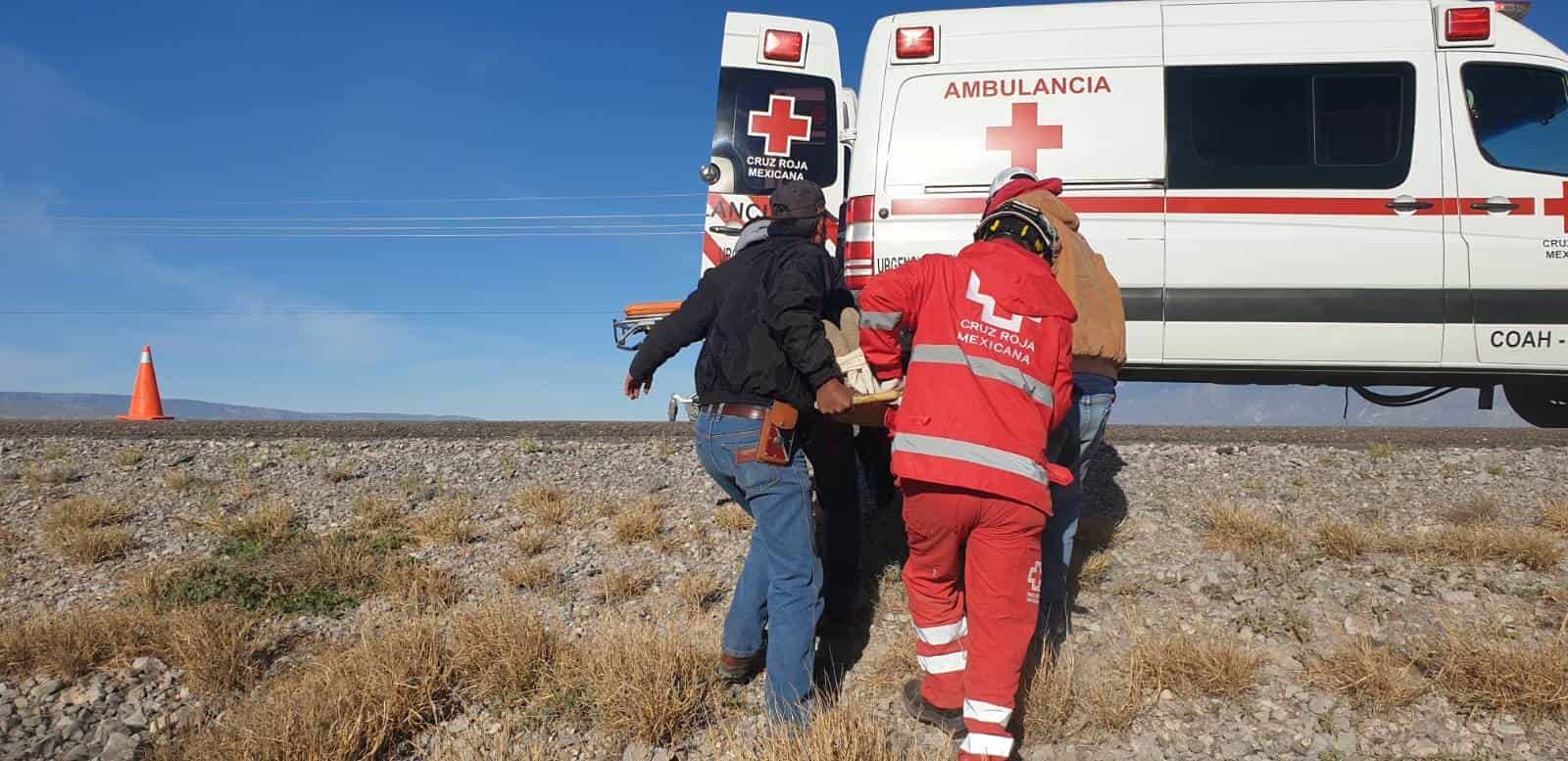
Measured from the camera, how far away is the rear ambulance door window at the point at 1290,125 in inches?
223

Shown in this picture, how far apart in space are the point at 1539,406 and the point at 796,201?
283 inches

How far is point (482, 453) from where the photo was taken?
22.2ft

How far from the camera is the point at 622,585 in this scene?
14.3ft

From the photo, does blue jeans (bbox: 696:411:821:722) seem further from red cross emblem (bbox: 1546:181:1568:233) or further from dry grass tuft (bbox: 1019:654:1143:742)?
red cross emblem (bbox: 1546:181:1568:233)

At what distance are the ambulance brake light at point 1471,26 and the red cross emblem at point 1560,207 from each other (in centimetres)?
107

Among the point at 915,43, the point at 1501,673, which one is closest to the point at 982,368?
the point at 1501,673

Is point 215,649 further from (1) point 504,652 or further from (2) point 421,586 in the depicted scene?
(1) point 504,652

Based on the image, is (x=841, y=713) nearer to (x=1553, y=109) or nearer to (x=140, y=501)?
(x=140, y=501)

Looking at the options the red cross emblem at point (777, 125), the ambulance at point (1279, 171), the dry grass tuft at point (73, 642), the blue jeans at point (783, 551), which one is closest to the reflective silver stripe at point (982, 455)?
the blue jeans at point (783, 551)

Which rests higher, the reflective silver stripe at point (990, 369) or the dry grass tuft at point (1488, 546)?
the reflective silver stripe at point (990, 369)

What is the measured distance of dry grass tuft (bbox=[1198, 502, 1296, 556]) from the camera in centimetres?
452

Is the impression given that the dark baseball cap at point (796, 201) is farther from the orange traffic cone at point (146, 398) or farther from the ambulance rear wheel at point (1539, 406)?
→ the orange traffic cone at point (146, 398)

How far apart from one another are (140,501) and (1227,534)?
650 centimetres

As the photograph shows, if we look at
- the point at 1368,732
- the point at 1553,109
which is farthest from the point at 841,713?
the point at 1553,109
